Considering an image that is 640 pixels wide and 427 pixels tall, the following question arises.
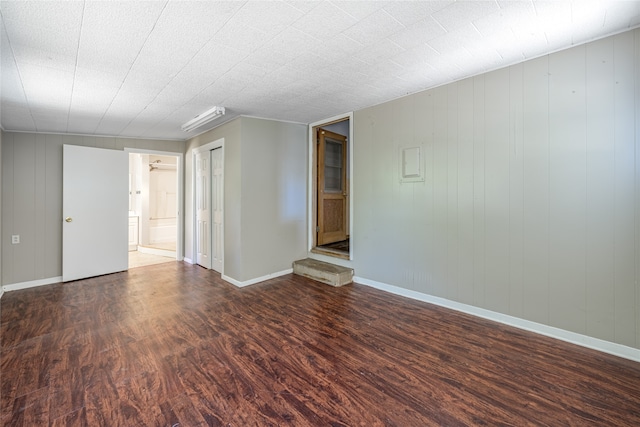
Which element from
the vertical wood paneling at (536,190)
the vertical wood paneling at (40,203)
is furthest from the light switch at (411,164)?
the vertical wood paneling at (40,203)

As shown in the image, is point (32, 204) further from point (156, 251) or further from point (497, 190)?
point (497, 190)

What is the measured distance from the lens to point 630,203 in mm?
2088

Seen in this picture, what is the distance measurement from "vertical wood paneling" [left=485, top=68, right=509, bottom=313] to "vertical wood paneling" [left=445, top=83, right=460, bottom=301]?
0.29m

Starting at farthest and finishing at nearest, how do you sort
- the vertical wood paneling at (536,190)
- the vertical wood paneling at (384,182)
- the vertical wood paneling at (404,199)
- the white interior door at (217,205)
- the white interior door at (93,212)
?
the white interior door at (217,205) → the white interior door at (93,212) → the vertical wood paneling at (384,182) → the vertical wood paneling at (404,199) → the vertical wood paneling at (536,190)

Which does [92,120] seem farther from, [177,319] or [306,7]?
[306,7]

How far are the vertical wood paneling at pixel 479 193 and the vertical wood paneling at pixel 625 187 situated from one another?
0.92m

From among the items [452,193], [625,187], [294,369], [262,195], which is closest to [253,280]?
[262,195]

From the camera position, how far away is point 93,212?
14.6 feet

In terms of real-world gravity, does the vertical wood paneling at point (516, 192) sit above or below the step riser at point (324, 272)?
above

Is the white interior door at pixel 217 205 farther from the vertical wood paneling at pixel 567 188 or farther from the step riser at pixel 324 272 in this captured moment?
the vertical wood paneling at pixel 567 188

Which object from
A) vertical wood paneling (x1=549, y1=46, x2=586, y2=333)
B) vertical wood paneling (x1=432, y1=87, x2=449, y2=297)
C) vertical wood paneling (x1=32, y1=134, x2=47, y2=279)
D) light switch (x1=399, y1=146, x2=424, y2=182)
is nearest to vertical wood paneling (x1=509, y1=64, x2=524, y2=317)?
vertical wood paneling (x1=549, y1=46, x2=586, y2=333)

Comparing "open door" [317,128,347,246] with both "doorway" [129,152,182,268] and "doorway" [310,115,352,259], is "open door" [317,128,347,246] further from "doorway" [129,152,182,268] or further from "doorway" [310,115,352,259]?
"doorway" [129,152,182,268]

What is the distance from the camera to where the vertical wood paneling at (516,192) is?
8.39ft

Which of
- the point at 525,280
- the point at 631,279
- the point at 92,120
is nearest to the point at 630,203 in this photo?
the point at 631,279
